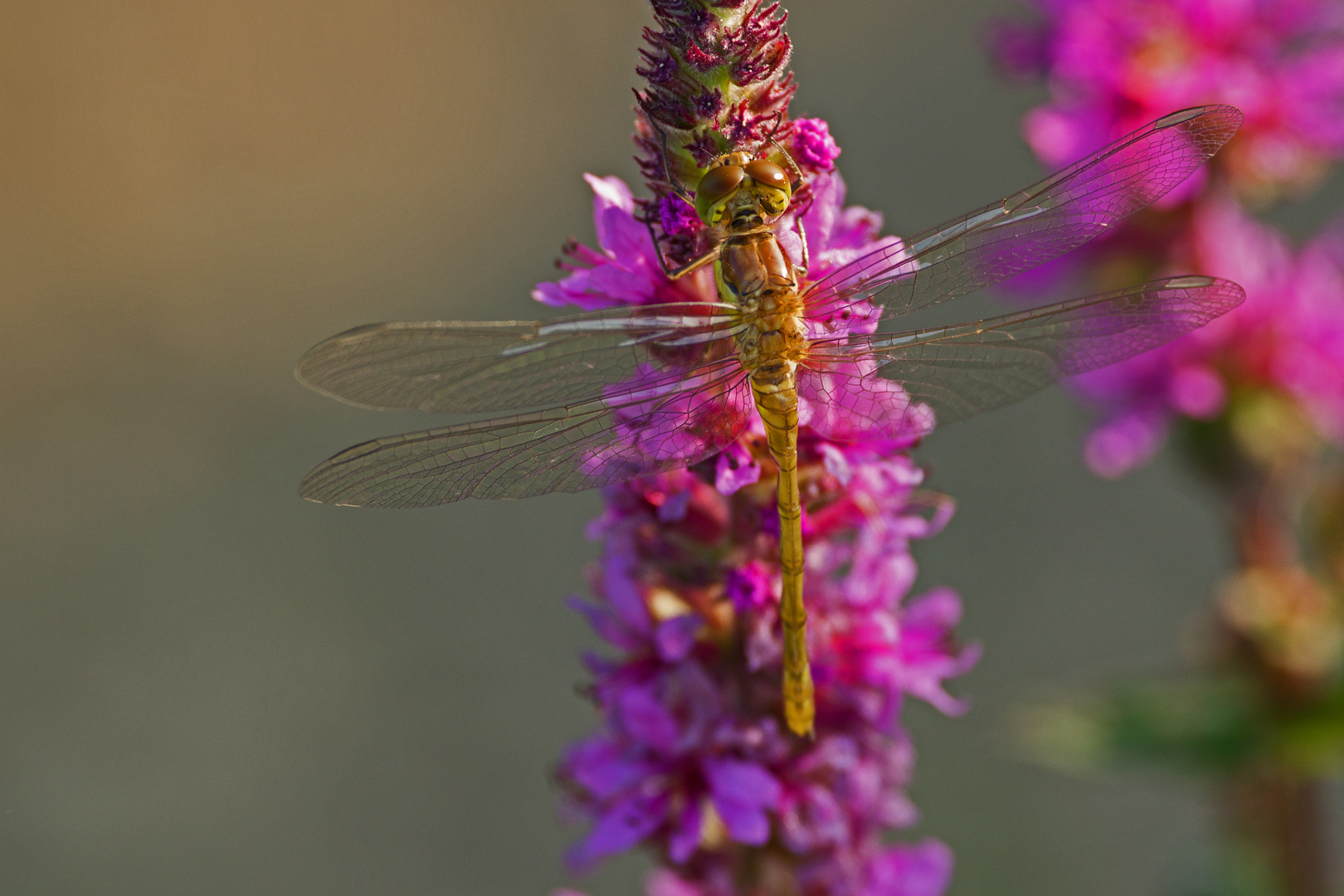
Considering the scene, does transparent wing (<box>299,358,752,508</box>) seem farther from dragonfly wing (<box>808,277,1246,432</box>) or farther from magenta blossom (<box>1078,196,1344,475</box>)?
magenta blossom (<box>1078,196,1344,475</box>)

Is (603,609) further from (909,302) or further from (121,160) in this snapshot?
(121,160)

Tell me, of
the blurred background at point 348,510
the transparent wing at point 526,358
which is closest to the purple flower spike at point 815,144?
the transparent wing at point 526,358

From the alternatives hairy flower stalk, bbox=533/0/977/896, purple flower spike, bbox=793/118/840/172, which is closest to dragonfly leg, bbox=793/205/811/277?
hairy flower stalk, bbox=533/0/977/896

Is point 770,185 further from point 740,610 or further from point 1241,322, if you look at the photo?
point 1241,322

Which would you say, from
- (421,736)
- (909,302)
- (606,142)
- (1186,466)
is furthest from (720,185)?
(606,142)

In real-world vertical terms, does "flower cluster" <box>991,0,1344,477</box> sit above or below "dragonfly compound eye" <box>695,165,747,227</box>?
below

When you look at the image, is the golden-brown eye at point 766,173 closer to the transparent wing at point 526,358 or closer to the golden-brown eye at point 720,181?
the golden-brown eye at point 720,181
